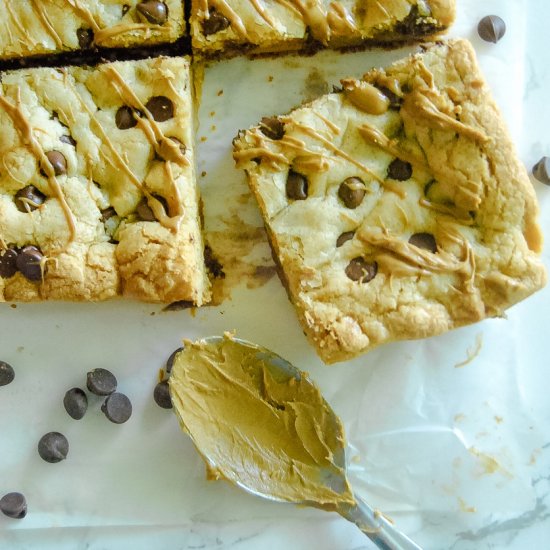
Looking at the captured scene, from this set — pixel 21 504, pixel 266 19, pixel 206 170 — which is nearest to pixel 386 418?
pixel 206 170

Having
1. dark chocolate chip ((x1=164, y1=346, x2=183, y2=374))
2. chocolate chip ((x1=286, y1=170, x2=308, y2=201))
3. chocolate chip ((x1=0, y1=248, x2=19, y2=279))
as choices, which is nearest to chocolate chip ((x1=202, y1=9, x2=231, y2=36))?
chocolate chip ((x1=286, y1=170, x2=308, y2=201))

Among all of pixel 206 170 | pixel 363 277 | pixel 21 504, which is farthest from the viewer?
pixel 206 170

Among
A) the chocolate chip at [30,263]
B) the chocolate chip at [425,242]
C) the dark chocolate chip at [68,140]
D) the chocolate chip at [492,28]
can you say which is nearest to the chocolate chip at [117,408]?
the chocolate chip at [30,263]

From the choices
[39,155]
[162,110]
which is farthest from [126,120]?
[39,155]

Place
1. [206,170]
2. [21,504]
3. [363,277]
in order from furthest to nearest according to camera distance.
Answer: [206,170], [21,504], [363,277]

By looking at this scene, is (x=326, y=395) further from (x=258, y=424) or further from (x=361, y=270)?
(x=361, y=270)

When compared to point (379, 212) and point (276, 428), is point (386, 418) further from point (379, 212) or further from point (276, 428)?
point (379, 212)

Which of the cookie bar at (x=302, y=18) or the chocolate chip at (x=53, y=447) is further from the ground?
the cookie bar at (x=302, y=18)

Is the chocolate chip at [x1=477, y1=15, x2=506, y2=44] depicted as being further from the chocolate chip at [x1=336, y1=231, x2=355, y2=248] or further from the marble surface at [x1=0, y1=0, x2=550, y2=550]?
the chocolate chip at [x1=336, y1=231, x2=355, y2=248]

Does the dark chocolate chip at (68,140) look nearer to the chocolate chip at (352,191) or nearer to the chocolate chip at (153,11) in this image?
the chocolate chip at (153,11)
